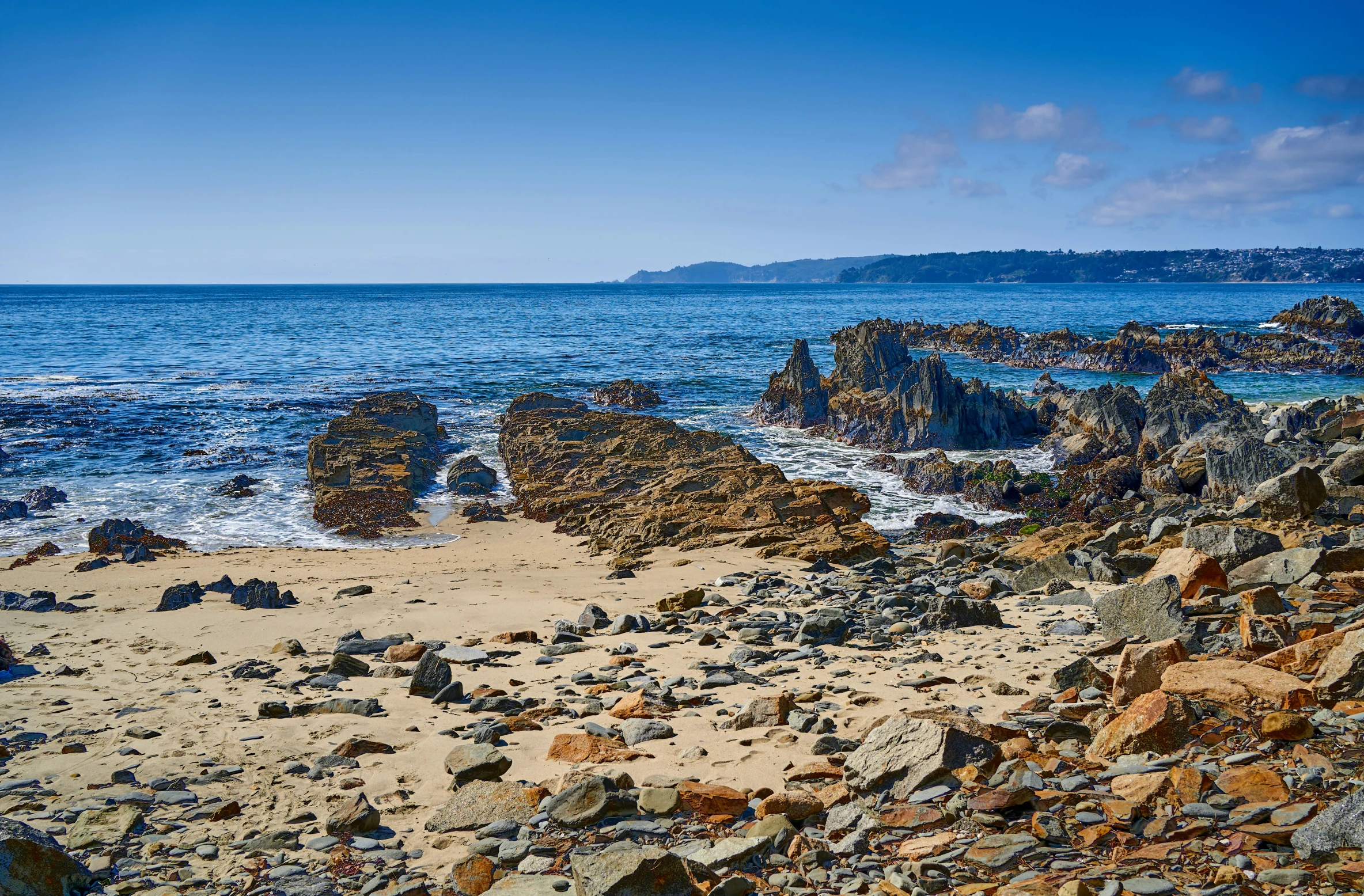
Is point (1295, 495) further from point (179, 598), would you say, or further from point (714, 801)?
point (179, 598)

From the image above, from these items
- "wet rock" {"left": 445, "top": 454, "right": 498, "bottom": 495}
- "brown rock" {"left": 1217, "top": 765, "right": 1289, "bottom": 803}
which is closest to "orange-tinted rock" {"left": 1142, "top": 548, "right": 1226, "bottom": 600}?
"brown rock" {"left": 1217, "top": 765, "right": 1289, "bottom": 803}

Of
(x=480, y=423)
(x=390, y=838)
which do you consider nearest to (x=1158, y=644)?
(x=390, y=838)

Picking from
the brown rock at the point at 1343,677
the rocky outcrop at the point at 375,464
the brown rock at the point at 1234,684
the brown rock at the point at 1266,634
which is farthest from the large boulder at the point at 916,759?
the rocky outcrop at the point at 375,464

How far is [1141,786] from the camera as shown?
5070 millimetres

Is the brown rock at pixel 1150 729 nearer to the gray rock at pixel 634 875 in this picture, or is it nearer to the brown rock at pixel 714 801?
the brown rock at pixel 714 801

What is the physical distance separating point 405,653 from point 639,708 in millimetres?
3393

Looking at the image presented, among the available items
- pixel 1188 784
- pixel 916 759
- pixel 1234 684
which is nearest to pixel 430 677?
pixel 916 759

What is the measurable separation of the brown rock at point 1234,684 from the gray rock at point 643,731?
150 inches

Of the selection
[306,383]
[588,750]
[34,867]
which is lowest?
[588,750]

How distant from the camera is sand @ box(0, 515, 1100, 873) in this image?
639 cm

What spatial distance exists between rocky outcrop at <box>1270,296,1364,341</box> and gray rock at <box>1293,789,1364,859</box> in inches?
2427

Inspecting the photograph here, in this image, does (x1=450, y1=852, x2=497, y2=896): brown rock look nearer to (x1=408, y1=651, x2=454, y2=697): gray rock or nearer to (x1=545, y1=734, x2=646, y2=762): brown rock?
(x1=545, y1=734, x2=646, y2=762): brown rock

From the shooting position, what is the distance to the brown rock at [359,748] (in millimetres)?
6844

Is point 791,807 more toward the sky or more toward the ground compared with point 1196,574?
more toward the ground
